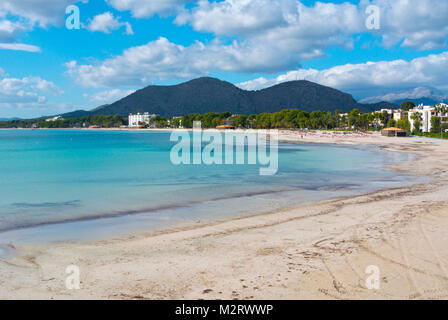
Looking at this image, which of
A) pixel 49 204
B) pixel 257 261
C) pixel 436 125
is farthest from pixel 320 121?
pixel 257 261

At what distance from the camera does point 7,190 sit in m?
22.2

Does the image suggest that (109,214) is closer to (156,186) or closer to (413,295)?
(156,186)

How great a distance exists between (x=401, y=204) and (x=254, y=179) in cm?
1122

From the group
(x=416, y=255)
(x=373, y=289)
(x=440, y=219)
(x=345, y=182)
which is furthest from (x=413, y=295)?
(x=345, y=182)

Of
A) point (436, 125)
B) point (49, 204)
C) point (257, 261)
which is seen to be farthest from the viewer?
point (436, 125)

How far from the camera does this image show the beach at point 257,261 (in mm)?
6156

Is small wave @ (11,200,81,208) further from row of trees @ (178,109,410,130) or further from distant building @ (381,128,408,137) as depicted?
row of trees @ (178,109,410,130)

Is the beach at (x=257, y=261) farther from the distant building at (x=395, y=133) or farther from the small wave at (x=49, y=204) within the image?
the distant building at (x=395, y=133)

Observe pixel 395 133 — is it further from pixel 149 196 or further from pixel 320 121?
pixel 149 196

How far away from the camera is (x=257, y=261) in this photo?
25.1 ft

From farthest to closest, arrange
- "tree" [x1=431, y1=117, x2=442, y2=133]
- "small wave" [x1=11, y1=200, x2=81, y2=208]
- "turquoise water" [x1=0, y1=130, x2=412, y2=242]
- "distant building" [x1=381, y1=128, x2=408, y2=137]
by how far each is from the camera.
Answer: "tree" [x1=431, y1=117, x2=442, y2=133] → "distant building" [x1=381, y1=128, x2=408, y2=137] → "small wave" [x1=11, y1=200, x2=81, y2=208] → "turquoise water" [x1=0, y1=130, x2=412, y2=242]

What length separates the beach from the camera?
6.16 m

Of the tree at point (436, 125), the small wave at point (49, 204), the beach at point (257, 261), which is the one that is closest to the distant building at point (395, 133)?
the tree at point (436, 125)

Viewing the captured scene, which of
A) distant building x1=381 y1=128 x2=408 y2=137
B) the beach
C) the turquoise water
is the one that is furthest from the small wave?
distant building x1=381 y1=128 x2=408 y2=137
